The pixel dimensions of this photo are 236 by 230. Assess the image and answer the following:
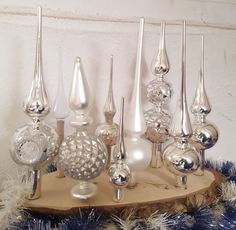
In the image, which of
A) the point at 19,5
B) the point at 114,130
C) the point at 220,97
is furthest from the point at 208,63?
the point at 19,5

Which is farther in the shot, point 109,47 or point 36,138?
point 109,47

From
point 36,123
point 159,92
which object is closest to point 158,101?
point 159,92

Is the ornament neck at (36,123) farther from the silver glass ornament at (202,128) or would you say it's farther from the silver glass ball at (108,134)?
the silver glass ornament at (202,128)

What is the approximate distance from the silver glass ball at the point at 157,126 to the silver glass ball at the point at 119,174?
166 mm

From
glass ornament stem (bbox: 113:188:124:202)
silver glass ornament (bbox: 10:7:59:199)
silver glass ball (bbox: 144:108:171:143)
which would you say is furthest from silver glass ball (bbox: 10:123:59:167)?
silver glass ball (bbox: 144:108:171:143)

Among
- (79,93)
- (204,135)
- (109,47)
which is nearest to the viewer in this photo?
(79,93)

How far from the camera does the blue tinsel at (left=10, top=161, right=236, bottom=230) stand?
0.43m

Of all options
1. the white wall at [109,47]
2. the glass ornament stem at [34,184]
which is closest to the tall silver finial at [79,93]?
the glass ornament stem at [34,184]

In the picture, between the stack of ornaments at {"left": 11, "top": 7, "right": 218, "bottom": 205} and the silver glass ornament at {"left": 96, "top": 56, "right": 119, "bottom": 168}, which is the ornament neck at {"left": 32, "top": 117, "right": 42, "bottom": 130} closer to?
the stack of ornaments at {"left": 11, "top": 7, "right": 218, "bottom": 205}

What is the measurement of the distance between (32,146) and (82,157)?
69 millimetres

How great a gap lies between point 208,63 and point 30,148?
480 millimetres

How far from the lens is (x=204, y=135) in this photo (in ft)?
1.94

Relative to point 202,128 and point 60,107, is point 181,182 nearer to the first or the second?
point 202,128

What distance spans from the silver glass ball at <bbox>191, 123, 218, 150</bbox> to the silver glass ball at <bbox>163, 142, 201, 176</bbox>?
0.30 feet
